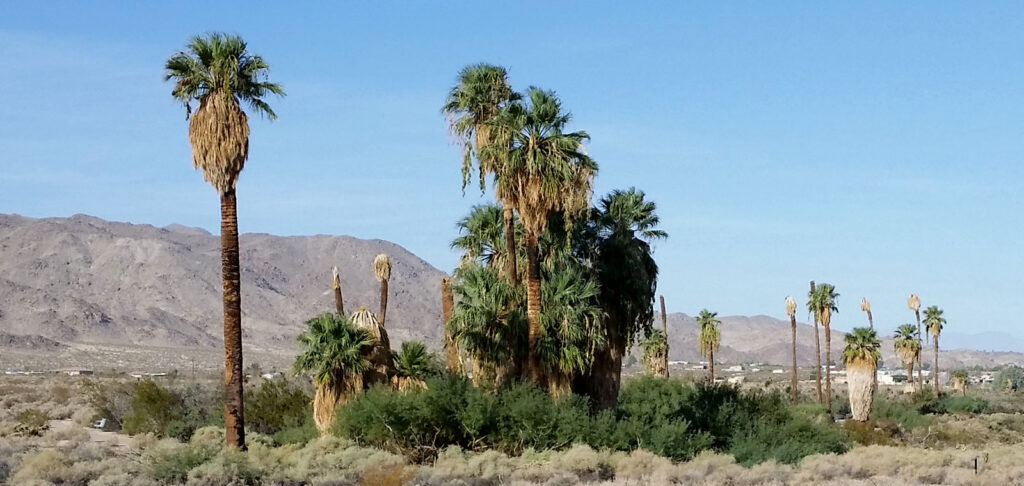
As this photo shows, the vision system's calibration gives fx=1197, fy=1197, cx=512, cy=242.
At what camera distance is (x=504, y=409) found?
3159cm

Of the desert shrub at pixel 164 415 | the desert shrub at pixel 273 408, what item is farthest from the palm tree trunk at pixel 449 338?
the desert shrub at pixel 164 415

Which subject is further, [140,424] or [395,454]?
[140,424]

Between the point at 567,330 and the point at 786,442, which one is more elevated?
the point at 567,330

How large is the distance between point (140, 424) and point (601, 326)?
60.4 feet

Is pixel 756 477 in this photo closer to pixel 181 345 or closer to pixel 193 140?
pixel 193 140

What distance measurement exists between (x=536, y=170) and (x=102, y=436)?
19.9 m

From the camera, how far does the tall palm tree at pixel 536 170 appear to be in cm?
3353

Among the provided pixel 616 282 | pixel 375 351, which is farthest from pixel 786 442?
pixel 375 351

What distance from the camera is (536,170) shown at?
3359 centimetres

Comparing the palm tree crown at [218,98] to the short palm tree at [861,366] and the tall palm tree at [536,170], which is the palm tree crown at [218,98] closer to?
the tall palm tree at [536,170]

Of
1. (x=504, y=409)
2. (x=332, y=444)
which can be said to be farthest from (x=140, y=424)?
(x=504, y=409)

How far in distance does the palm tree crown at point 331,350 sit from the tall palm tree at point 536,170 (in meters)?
4.88

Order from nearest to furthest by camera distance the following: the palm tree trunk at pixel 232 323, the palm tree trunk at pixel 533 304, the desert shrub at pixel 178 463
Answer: the desert shrub at pixel 178 463 → the palm tree trunk at pixel 232 323 → the palm tree trunk at pixel 533 304

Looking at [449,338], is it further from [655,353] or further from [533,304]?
[655,353]
